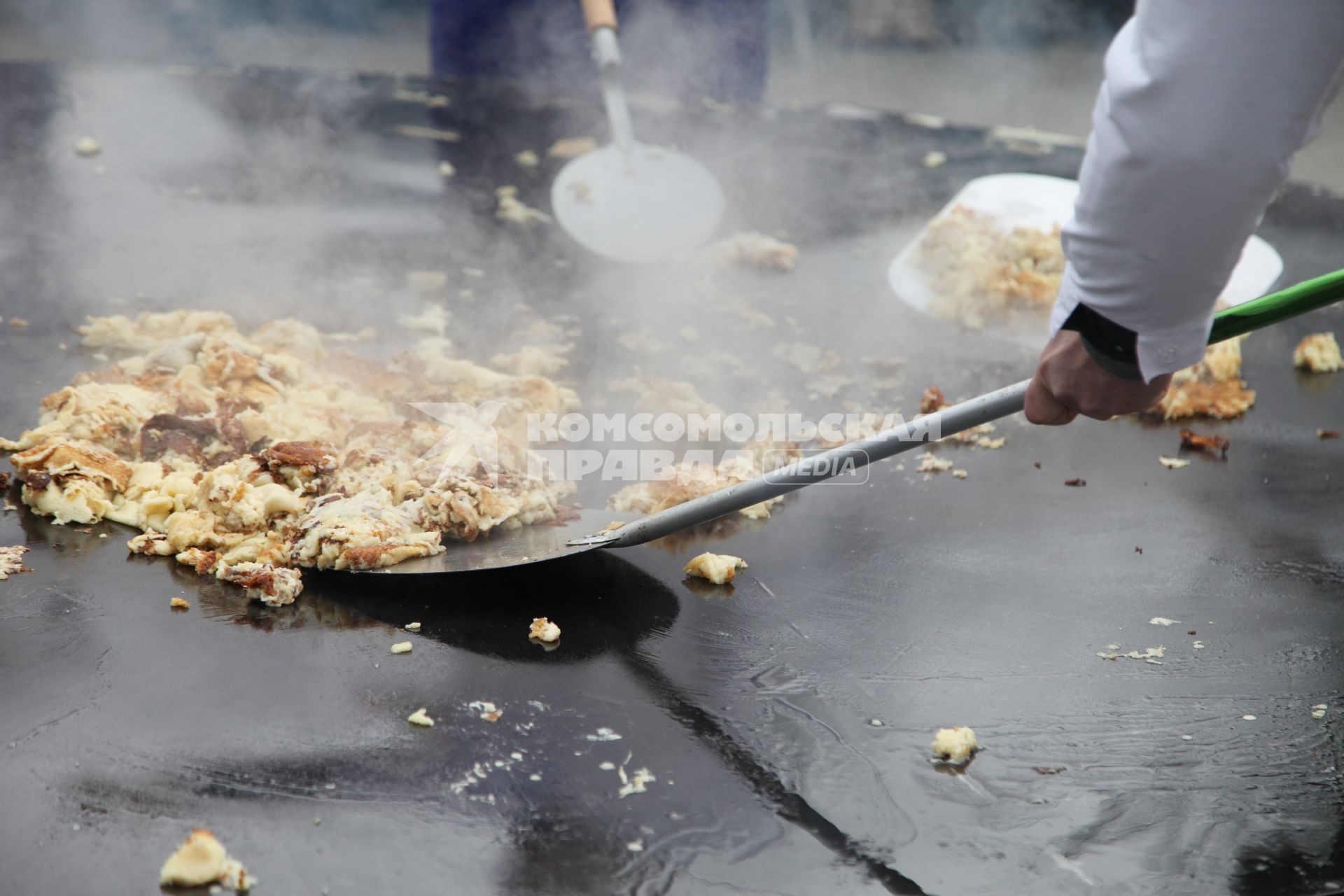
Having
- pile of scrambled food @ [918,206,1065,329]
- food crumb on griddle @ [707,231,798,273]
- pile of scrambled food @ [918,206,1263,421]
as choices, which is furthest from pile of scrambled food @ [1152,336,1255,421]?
food crumb on griddle @ [707,231,798,273]

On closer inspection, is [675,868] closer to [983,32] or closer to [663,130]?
[663,130]

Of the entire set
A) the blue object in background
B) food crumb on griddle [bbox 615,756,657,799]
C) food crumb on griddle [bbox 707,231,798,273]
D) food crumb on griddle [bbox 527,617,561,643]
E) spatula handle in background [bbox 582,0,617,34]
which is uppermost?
the blue object in background

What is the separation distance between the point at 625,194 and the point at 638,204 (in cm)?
4

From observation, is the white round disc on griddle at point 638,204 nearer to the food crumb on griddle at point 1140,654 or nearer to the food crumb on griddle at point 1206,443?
the food crumb on griddle at point 1206,443

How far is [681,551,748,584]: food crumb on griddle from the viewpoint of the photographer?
134 centimetres

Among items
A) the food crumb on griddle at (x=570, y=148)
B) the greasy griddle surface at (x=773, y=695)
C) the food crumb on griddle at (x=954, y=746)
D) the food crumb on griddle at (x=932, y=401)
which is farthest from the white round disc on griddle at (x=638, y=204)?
the food crumb on griddle at (x=954, y=746)

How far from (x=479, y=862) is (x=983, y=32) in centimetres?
714

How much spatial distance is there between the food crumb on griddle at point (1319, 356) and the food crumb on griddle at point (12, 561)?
6.97ft

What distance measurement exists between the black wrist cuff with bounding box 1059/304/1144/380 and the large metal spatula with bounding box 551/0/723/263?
1292mm

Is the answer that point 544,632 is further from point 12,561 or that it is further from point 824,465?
point 12,561

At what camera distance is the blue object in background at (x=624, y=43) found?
10.0ft

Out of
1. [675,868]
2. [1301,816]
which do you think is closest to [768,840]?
[675,868]

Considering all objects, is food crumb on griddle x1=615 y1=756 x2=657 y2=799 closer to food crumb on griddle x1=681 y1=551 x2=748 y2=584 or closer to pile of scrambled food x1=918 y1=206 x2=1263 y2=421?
food crumb on griddle x1=681 y1=551 x2=748 y2=584

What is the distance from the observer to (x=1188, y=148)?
92cm
